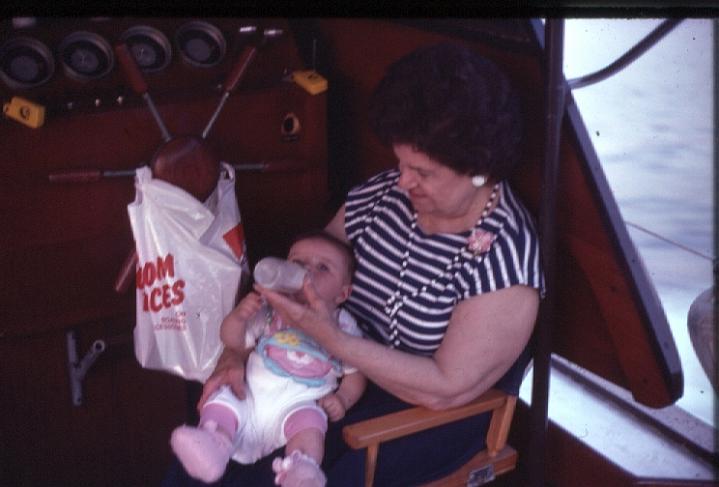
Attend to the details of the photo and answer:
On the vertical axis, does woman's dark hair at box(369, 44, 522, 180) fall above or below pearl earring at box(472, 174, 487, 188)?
above

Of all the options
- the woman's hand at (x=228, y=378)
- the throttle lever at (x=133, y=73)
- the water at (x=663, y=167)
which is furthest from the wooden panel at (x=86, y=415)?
the water at (x=663, y=167)

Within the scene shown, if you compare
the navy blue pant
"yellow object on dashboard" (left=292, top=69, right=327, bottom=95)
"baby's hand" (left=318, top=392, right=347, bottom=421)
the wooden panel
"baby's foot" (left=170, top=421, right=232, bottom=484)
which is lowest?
the wooden panel

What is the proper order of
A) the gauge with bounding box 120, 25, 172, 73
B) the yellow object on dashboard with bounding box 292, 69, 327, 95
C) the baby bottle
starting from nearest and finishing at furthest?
the baby bottle, the gauge with bounding box 120, 25, 172, 73, the yellow object on dashboard with bounding box 292, 69, 327, 95

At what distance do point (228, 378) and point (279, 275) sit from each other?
0.89 ft

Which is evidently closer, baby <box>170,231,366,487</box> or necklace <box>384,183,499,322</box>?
baby <box>170,231,366,487</box>

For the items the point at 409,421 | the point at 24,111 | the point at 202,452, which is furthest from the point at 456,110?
the point at 24,111

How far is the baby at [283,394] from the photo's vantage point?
1688mm

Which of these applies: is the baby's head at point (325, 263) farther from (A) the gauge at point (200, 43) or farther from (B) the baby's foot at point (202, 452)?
(A) the gauge at point (200, 43)

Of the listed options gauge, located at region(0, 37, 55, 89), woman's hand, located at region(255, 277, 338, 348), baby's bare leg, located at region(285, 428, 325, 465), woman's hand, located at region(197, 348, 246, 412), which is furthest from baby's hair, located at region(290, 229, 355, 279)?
gauge, located at region(0, 37, 55, 89)

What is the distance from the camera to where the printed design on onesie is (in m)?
1.91

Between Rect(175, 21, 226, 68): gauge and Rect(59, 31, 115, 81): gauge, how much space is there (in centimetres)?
21

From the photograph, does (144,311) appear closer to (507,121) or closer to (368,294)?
(368,294)

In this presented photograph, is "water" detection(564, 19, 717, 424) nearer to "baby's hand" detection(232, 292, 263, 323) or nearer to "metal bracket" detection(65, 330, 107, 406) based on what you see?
"baby's hand" detection(232, 292, 263, 323)

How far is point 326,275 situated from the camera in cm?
198
